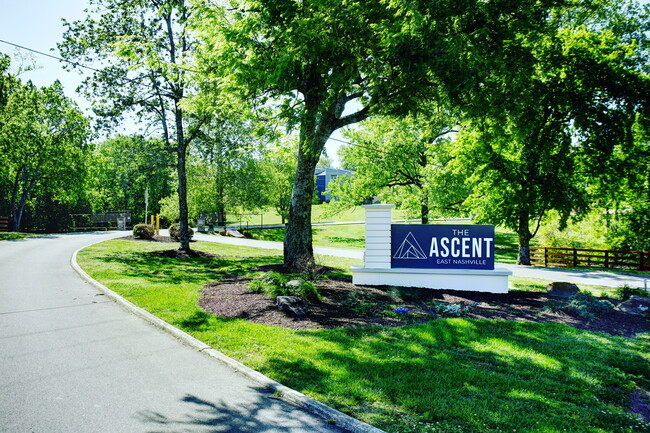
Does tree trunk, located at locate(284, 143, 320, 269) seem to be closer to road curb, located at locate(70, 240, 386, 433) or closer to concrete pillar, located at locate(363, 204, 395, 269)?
concrete pillar, located at locate(363, 204, 395, 269)

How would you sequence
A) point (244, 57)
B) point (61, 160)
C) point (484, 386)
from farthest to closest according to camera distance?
1. point (61, 160)
2. point (244, 57)
3. point (484, 386)

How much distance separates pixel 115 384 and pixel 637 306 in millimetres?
11005

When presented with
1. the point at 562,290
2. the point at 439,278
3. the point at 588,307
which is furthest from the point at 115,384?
the point at 562,290

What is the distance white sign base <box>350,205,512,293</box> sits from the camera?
446 inches

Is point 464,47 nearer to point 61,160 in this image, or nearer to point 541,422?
point 541,422

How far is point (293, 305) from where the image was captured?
8.62 meters

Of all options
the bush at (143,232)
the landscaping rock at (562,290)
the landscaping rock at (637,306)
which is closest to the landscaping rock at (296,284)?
the landscaping rock at (562,290)

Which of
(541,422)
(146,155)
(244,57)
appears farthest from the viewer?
(146,155)

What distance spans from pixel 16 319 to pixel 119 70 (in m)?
13.7

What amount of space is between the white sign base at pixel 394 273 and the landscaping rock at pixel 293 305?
3.27 m

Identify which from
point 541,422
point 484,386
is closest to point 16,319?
point 484,386

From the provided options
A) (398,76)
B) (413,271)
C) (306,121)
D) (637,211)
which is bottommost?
(413,271)

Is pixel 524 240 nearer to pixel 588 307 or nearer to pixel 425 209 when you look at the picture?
pixel 425 209

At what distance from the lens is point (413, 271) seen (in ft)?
38.1
